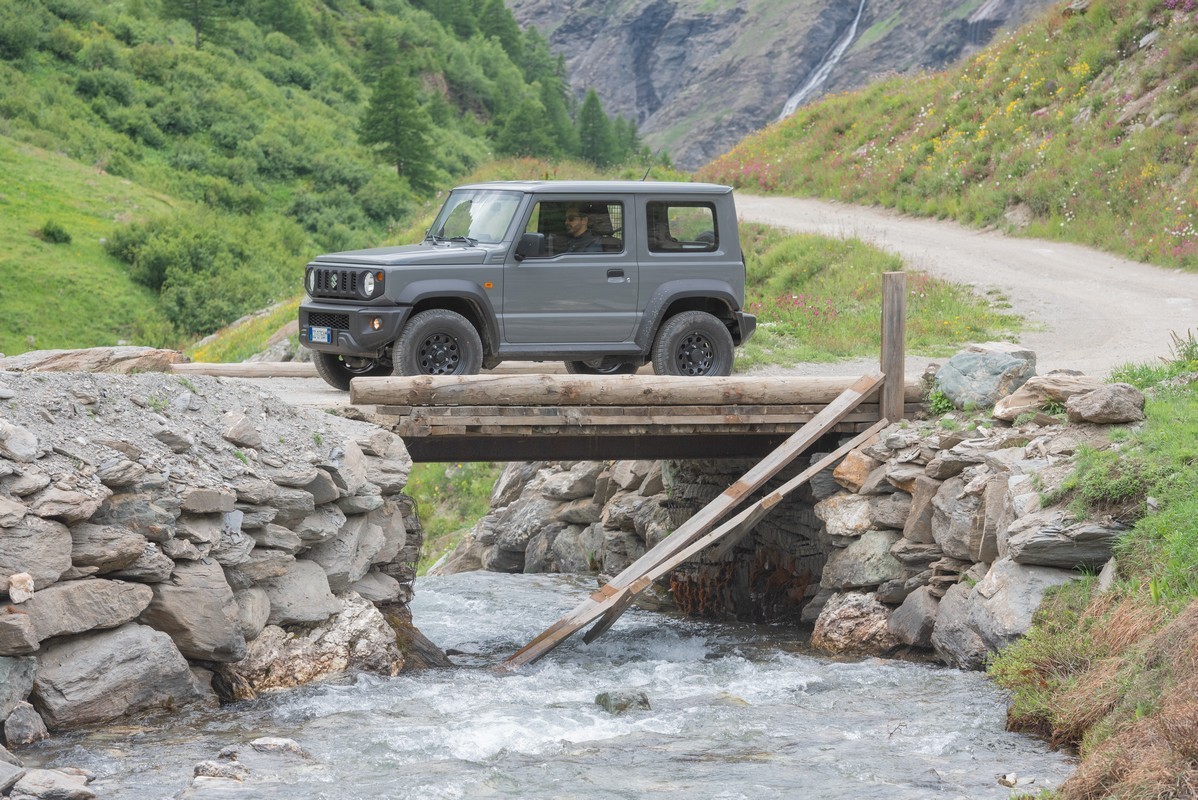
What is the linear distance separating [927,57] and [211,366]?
95.0 metres

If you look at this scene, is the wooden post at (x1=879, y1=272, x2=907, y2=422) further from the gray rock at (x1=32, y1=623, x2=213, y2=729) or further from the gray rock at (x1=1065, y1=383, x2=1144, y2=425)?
the gray rock at (x1=32, y1=623, x2=213, y2=729)

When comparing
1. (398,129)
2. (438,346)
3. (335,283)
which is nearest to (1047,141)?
(438,346)

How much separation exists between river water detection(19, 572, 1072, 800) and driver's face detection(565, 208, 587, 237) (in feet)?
13.5

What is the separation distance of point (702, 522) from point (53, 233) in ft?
92.9

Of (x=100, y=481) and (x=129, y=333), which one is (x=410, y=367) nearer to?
(x=100, y=481)

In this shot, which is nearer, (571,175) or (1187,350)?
(1187,350)

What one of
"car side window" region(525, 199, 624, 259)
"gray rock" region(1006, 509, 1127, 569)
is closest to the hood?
"car side window" region(525, 199, 624, 259)

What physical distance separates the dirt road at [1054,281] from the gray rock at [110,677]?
1027cm

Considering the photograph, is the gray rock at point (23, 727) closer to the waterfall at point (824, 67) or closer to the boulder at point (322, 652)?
the boulder at point (322, 652)

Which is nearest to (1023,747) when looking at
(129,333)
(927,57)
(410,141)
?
(129,333)

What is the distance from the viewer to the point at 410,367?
12227 mm

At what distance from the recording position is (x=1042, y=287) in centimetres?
2103

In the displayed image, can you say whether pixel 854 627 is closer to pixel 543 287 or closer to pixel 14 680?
pixel 543 287

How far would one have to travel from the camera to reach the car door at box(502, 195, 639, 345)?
12.6 meters
